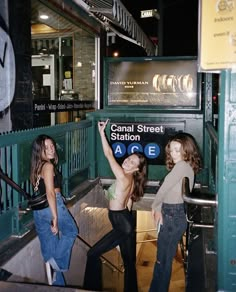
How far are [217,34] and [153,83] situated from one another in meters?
5.20

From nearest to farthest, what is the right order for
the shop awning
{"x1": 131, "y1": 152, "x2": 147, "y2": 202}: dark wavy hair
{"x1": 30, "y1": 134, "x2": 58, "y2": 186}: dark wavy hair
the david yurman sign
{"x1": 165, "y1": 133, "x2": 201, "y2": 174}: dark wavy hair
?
{"x1": 165, "y1": 133, "x2": 201, "y2": 174}: dark wavy hair, {"x1": 30, "y1": 134, "x2": 58, "y2": 186}: dark wavy hair, {"x1": 131, "y1": 152, "x2": 147, "y2": 202}: dark wavy hair, the shop awning, the david yurman sign

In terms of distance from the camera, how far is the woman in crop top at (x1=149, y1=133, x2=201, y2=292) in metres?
3.89

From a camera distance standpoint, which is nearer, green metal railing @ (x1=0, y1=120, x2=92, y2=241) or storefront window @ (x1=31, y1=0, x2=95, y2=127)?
green metal railing @ (x1=0, y1=120, x2=92, y2=241)

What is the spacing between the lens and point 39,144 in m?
4.34

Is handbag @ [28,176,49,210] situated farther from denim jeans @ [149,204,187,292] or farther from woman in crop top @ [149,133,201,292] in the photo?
denim jeans @ [149,204,187,292]

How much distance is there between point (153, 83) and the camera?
25.3 feet

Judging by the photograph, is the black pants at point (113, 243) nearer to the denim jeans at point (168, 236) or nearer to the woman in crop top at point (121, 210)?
the woman in crop top at point (121, 210)

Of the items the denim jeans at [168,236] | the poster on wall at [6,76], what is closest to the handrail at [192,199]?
the denim jeans at [168,236]

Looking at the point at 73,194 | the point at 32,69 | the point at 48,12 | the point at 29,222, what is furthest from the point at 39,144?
the point at 48,12

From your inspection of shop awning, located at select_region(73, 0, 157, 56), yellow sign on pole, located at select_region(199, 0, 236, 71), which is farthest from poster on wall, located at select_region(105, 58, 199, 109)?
yellow sign on pole, located at select_region(199, 0, 236, 71)

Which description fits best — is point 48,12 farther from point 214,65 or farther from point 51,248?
point 214,65

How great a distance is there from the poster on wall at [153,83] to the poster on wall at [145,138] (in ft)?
2.23

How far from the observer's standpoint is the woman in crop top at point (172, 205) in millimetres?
3887

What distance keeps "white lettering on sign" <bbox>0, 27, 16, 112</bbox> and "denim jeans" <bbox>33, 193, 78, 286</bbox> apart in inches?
88.1
